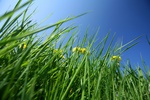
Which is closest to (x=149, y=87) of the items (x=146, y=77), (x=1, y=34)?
(x=146, y=77)

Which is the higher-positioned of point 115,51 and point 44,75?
point 115,51

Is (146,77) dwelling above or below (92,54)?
below

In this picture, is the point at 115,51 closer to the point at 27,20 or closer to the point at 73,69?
the point at 73,69

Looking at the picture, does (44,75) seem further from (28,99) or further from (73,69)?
(28,99)

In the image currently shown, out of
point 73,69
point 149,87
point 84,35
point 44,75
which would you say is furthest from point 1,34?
point 149,87

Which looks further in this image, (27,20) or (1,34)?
(27,20)

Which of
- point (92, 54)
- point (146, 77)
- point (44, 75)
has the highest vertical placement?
point (92, 54)

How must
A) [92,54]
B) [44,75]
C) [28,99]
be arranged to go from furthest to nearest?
[92,54], [44,75], [28,99]

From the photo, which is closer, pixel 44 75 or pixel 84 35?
pixel 44 75

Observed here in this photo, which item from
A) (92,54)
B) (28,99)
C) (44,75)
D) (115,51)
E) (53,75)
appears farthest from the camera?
(92,54)
